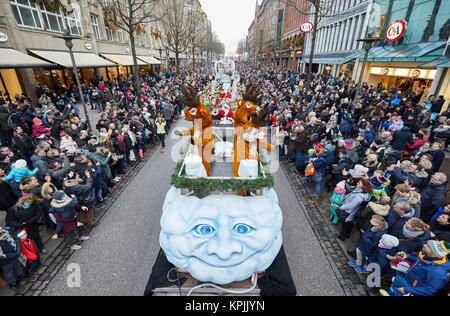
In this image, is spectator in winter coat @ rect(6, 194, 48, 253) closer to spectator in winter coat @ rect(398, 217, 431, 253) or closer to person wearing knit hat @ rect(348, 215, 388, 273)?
person wearing knit hat @ rect(348, 215, 388, 273)

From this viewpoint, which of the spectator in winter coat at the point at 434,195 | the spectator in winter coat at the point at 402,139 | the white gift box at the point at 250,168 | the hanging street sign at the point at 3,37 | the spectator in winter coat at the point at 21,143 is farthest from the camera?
the hanging street sign at the point at 3,37

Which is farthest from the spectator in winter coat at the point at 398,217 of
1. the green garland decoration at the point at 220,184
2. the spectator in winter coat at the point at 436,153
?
the spectator in winter coat at the point at 436,153

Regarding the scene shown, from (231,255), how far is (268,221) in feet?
2.64

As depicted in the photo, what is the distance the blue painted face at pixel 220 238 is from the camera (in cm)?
344

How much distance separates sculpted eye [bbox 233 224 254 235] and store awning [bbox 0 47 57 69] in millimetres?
14719

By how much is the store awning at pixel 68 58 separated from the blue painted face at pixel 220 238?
1721 cm

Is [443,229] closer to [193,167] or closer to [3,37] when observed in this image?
[193,167]

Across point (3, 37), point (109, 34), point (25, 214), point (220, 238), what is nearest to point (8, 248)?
point (25, 214)

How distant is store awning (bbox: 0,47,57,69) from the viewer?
11.4 meters

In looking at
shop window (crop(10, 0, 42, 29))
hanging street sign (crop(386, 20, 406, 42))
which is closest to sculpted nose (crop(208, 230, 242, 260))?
shop window (crop(10, 0, 42, 29))

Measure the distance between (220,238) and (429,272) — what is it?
Answer: 302 centimetres

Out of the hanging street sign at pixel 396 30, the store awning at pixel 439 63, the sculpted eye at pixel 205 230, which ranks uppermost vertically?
the hanging street sign at pixel 396 30

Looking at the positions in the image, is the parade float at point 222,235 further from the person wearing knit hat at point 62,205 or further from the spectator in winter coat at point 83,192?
the spectator in winter coat at point 83,192
